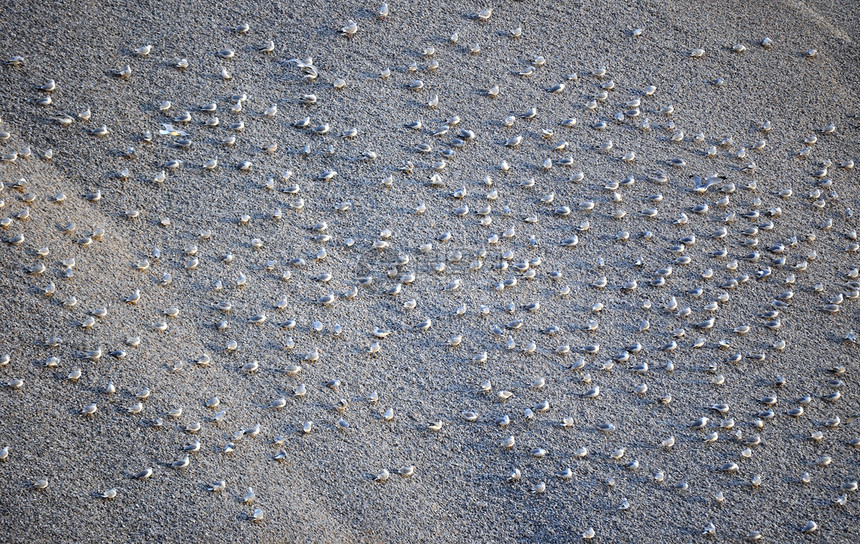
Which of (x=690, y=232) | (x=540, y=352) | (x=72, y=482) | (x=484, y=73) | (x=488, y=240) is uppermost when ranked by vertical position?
(x=484, y=73)

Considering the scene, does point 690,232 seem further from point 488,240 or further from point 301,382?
point 301,382

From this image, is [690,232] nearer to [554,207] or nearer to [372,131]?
[554,207]

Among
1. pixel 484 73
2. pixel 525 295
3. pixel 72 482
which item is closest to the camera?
pixel 72 482

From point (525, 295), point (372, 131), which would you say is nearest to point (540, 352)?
point (525, 295)

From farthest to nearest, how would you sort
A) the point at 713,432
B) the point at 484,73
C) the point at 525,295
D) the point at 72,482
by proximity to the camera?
the point at 484,73
the point at 525,295
the point at 713,432
the point at 72,482

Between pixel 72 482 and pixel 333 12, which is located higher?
pixel 333 12

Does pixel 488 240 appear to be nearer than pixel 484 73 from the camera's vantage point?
Yes

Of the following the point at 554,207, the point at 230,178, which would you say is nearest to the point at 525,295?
the point at 554,207
